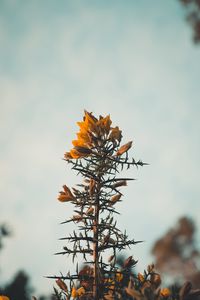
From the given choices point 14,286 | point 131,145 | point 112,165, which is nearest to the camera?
point 112,165

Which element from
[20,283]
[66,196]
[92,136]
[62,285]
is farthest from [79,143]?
[20,283]

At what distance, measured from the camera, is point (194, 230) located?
2162 cm

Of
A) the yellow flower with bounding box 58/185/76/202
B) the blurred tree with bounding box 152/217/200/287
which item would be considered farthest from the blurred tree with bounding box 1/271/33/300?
the yellow flower with bounding box 58/185/76/202

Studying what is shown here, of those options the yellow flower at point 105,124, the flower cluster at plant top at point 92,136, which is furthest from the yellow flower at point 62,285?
the yellow flower at point 105,124

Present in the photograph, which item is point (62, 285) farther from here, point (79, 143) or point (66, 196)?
point (79, 143)

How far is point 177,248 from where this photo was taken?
846 inches

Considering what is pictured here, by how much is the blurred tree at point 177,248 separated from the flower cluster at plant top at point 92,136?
2147 centimetres

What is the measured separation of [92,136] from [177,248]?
22.3m

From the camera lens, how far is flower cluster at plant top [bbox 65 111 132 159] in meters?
1.50

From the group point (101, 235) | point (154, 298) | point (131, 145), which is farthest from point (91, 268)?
point (131, 145)

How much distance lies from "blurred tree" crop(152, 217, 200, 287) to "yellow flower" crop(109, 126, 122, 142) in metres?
21.5

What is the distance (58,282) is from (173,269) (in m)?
22.2

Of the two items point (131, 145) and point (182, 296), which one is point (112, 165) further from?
point (182, 296)

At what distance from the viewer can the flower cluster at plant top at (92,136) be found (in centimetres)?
150
